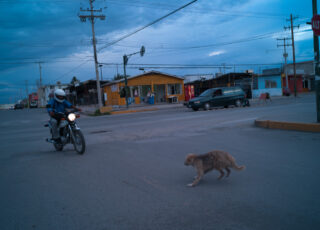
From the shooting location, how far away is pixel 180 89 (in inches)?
1540

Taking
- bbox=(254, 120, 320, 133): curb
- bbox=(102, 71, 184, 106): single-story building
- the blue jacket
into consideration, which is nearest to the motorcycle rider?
the blue jacket

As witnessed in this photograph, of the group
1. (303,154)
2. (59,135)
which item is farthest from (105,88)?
(303,154)

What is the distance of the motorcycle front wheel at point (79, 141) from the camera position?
7.14m

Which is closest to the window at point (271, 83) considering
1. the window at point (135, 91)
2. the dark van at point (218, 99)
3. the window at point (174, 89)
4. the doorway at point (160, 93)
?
the window at point (174, 89)

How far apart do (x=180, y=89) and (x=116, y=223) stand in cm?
3644

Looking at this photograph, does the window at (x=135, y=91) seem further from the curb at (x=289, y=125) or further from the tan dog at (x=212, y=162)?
the tan dog at (x=212, y=162)

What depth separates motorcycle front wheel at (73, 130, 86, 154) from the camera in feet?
23.4

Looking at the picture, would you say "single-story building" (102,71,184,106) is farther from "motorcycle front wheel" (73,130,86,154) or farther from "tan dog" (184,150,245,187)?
"tan dog" (184,150,245,187)

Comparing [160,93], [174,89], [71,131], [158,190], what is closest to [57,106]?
[71,131]

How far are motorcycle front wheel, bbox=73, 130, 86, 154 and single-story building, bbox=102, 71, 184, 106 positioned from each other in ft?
85.0

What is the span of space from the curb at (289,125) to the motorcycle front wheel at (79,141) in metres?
6.91

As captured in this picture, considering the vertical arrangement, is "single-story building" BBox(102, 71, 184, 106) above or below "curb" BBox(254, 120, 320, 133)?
above

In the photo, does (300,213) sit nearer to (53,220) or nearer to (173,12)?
(53,220)

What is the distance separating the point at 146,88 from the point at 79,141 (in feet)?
101
